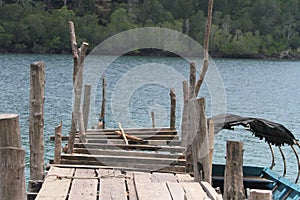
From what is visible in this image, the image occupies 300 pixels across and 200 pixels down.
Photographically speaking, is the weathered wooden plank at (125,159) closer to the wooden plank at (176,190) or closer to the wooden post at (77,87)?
the wooden post at (77,87)

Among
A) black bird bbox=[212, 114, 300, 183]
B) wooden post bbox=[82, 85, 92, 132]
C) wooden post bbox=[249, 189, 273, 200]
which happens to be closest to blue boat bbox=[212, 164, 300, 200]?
black bird bbox=[212, 114, 300, 183]

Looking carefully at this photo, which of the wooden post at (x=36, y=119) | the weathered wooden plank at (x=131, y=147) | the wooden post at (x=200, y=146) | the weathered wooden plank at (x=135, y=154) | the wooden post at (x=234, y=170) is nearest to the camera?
the wooden post at (x=234, y=170)

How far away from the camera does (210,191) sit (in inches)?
336

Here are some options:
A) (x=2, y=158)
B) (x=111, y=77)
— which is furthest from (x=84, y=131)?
(x=111, y=77)

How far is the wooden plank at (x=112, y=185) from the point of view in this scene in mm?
8414

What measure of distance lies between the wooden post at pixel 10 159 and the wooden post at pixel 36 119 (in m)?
4.19

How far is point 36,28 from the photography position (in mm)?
90312

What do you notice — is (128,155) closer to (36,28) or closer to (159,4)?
(36,28)

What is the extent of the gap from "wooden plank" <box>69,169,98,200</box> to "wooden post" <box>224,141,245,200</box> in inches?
75.0

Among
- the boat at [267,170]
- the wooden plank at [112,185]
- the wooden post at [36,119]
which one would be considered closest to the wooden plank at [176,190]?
the wooden plank at [112,185]

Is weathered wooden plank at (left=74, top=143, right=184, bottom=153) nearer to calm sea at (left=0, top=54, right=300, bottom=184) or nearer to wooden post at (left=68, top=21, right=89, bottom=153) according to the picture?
wooden post at (left=68, top=21, right=89, bottom=153)

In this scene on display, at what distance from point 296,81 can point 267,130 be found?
4965 centimetres

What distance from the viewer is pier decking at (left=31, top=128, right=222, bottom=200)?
8523 millimetres

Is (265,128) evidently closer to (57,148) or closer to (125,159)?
(125,159)
